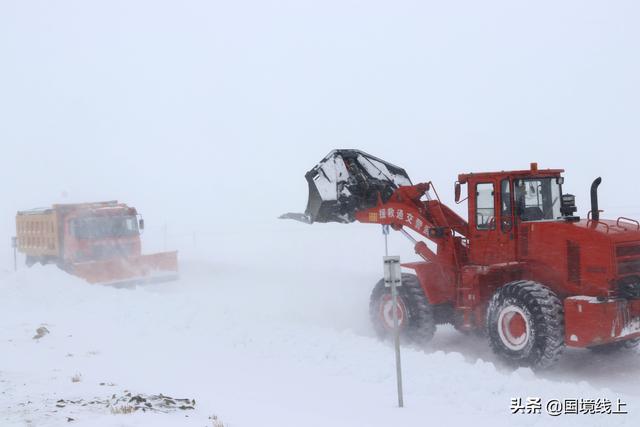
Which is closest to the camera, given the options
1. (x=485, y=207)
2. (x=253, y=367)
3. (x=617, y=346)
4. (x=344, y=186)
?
(x=253, y=367)

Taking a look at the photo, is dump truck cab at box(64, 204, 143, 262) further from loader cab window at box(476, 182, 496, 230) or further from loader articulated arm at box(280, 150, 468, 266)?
loader cab window at box(476, 182, 496, 230)

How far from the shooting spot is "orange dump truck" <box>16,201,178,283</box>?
20.8 m

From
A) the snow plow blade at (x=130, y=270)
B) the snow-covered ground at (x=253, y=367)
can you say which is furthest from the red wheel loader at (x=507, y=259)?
the snow plow blade at (x=130, y=270)

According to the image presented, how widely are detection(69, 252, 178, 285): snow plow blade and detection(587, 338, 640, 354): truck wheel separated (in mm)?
14133

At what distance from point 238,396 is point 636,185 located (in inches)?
2214

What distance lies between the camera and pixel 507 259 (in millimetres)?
10789

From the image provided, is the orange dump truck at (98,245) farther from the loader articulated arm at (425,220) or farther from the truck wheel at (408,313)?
the loader articulated arm at (425,220)

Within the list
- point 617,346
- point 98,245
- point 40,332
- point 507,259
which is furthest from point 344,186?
point 98,245

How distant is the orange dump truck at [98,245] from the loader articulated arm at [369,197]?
973 cm

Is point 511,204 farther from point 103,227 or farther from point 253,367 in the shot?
point 103,227

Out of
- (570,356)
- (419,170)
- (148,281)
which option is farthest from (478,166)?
(570,356)

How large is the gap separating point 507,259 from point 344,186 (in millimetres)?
3528

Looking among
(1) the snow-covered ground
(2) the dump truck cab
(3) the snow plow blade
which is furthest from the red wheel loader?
(2) the dump truck cab

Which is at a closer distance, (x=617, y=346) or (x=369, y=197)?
(x=617, y=346)
